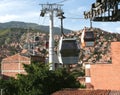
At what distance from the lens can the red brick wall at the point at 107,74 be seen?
4466cm

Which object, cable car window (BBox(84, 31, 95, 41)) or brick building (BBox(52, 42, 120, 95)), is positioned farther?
brick building (BBox(52, 42, 120, 95))

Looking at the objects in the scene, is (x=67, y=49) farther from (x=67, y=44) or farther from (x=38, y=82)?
(x=38, y=82)

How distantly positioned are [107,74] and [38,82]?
1386 cm

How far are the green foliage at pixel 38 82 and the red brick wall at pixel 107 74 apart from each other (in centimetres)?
856

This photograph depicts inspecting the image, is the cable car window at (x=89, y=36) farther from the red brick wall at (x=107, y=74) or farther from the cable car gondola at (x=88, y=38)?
the red brick wall at (x=107, y=74)

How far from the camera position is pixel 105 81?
47094 mm

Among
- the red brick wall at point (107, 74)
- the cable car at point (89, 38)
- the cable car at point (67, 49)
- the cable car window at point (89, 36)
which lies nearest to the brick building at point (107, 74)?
the red brick wall at point (107, 74)

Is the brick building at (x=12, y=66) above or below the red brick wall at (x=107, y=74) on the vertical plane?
below

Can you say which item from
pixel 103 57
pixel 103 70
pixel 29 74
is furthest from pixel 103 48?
pixel 29 74

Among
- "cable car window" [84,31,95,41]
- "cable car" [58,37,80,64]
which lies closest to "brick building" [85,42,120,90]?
"cable car" [58,37,80,64]

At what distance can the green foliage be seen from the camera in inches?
1342

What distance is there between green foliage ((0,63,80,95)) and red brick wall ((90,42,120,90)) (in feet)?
28.1

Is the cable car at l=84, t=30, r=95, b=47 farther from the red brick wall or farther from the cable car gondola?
the red brick wall

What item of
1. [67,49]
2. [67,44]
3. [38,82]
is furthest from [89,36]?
[67,49]
